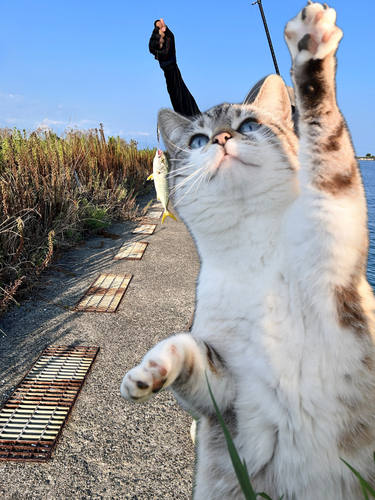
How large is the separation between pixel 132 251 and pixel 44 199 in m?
1.38

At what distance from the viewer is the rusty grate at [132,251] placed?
15.0 feet

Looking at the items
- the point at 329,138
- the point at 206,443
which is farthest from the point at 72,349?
the point at 329,138

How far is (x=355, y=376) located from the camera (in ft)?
2.88

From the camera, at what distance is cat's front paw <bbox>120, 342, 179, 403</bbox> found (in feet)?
2.83

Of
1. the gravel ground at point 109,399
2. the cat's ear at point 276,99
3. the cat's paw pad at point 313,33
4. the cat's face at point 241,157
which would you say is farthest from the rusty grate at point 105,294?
the cat's paw pad at point 313,33

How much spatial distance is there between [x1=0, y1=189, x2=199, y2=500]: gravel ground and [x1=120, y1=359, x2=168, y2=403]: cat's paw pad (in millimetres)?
975

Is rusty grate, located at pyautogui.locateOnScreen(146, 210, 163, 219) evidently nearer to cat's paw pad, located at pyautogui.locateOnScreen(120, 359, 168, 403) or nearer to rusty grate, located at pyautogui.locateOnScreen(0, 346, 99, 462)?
rusty grate, located at pyautogui.locateOnScreen(0, 346, 99, 462)

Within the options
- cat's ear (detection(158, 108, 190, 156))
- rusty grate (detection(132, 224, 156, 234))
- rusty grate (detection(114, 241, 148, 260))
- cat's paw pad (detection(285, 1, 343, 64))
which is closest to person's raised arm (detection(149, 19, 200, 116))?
cat's ear (detection(158, 108, 190, 156))

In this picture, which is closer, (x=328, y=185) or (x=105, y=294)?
(x=328, y=185)

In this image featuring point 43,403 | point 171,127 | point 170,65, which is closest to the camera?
point 171,127

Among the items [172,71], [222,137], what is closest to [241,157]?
[222,137]

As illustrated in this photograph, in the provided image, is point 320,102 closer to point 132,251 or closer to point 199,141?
point 199,141

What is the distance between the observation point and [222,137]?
1185mm

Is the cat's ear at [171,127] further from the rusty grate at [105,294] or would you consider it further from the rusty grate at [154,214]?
the rusty grate at [154,214]
